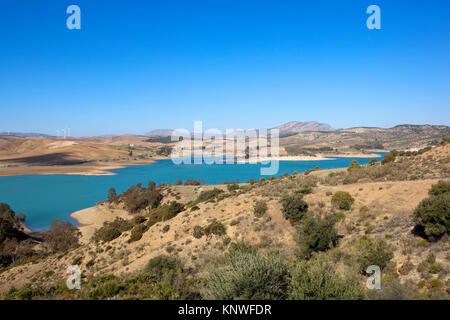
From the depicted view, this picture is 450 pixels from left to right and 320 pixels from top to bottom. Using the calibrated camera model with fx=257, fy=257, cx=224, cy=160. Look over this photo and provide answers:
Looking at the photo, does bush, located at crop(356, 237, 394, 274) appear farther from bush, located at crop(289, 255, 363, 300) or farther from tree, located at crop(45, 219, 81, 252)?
tree, located at crop(45, 219, 81, 252)

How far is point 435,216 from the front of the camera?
10336mm

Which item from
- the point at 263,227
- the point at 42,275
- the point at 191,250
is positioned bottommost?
the point at 42,275

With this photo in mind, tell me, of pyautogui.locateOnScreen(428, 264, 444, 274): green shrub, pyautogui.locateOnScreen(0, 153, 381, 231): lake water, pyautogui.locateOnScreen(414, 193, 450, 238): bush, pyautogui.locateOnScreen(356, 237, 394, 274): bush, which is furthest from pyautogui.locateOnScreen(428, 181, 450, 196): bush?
pyautogui.locateOnScreen(0, 153, 381, 231): lake water

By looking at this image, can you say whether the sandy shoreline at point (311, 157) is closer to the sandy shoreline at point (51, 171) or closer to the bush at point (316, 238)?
the sandy shoreline at point (51, 171)

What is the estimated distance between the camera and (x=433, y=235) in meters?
10.3

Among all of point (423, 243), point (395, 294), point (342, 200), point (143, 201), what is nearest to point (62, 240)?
point (143, 201)

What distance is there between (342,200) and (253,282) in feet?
40.5

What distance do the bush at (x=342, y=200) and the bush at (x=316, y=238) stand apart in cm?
394

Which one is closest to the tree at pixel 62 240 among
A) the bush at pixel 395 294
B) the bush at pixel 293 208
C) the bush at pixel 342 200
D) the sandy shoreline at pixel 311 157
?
the bush at pixel 293 208

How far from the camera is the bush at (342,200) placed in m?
16.4

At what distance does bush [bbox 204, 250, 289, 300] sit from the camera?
6227 millimetres
